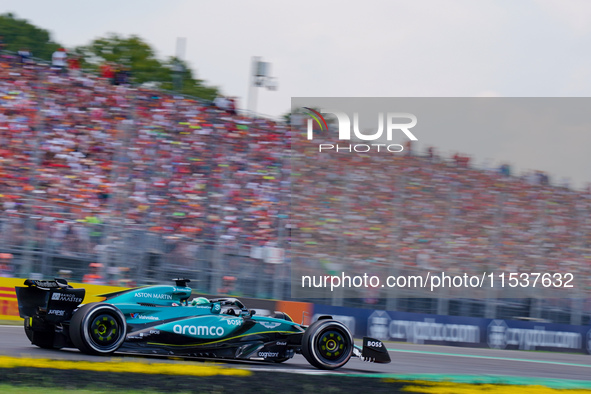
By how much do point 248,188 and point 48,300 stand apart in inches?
438

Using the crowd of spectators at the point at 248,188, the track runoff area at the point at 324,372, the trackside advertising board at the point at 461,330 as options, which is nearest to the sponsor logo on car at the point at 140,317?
the track runoff area at the point at 324,372

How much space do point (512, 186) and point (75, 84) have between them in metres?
12.5

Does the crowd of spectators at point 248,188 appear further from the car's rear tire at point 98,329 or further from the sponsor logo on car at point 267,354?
the car's rear tire at point 98,329

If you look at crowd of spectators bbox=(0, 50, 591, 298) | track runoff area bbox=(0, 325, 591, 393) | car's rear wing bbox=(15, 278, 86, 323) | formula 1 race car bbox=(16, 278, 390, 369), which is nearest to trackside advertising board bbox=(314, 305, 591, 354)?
crowd of spectators bbox=(0, 50, 591, 298)

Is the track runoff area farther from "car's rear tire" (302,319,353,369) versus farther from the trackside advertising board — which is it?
the trackside advertising board

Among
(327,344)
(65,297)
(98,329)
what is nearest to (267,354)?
(327,344)

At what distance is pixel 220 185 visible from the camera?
58.8 ft

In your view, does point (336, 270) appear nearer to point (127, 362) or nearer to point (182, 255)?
point (182, 255)

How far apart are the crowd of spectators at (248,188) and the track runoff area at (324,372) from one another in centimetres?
463

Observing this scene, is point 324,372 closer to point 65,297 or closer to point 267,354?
point 267,354

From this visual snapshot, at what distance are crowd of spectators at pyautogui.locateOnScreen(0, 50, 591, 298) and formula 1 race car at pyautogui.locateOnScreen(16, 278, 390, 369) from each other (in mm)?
6269

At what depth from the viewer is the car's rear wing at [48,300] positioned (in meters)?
7.49

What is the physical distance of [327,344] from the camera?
868 centimetres

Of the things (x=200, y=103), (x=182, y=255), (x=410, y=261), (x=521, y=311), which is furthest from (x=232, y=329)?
(x=200, y=103)
